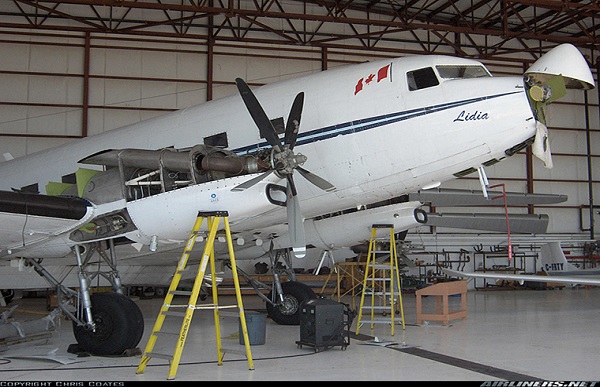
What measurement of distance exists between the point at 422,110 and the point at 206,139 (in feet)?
Result: 15.3

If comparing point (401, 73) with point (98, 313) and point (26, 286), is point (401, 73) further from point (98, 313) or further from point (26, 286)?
point (26, 286)

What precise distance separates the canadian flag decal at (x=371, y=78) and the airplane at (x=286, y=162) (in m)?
0.03

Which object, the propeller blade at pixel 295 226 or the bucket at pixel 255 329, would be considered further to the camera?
the bucket at pixel 255 329

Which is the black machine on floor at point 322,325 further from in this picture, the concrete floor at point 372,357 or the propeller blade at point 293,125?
the propeller blade at point 293,125

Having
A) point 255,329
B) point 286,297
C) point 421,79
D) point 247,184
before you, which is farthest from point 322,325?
point 421,79

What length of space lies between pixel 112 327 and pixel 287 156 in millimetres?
4538

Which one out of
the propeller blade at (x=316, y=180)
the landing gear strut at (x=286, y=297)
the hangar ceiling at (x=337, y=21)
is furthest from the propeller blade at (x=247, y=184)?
the hangar ceiling at (x=337, y=21)

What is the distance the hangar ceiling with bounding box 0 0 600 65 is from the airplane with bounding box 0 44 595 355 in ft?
54.0

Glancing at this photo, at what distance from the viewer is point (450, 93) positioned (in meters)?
11.6

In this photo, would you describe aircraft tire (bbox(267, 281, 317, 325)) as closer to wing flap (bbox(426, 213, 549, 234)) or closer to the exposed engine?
the exposed engine

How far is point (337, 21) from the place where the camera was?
29312 millimetres

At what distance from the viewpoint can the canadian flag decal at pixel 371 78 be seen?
12.3 meters

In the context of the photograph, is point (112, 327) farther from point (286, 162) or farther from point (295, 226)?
point (286, 162)

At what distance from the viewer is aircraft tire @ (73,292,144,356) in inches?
439
